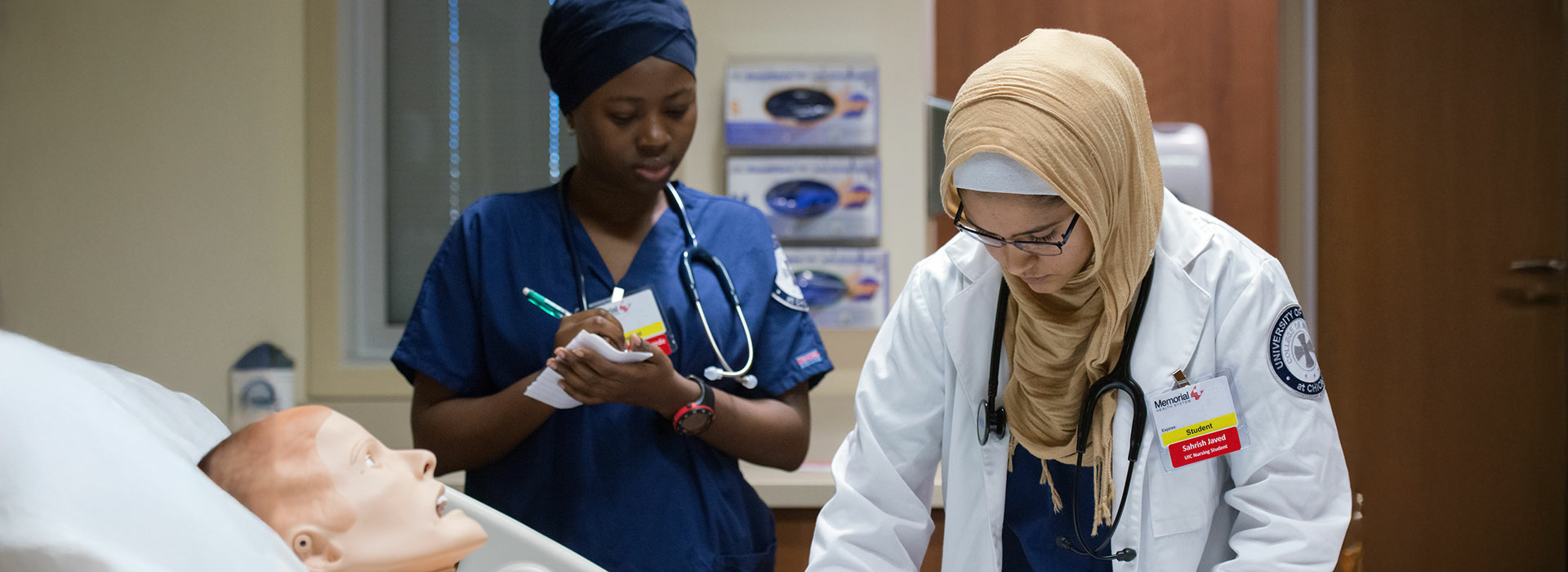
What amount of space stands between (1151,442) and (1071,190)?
11.9 inches

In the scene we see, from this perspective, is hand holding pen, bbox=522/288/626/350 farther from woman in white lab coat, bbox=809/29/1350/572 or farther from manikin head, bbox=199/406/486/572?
manikin head, bbox=199/406/486/572

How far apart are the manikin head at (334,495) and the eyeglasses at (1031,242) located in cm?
57

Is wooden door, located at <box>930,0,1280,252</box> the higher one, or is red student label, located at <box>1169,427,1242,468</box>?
wooden door, located at <box>930,0,1280,252</box>

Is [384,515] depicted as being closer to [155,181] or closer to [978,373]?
[978,373]

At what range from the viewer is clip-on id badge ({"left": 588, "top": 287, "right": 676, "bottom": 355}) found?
1369 mm

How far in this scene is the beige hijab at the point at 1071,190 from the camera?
40.0 inches

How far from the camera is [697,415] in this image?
52.2 inches

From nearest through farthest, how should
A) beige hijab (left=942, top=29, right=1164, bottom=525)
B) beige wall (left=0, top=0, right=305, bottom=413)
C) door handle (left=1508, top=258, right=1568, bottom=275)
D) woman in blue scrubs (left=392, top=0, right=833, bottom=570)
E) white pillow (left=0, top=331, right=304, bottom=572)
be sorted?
white pillow (left=0, top=331, right=304, bottom=572)
beige hijab (left=942, top=29, right=1164, bottom=525)
woman in blue scrubs (left=392, top=0, right=833, bottom=570)
beige wall (left=0, top=0, right=305, bottom=413)
door handle (left=1508, top=258, right=1568, bottom=275)

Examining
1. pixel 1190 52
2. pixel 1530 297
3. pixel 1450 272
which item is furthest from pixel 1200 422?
pixel 1530 297

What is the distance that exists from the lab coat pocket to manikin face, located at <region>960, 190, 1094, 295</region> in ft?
0.79

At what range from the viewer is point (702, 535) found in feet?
4.55

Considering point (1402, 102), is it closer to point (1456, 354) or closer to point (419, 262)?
point (1456, 354)

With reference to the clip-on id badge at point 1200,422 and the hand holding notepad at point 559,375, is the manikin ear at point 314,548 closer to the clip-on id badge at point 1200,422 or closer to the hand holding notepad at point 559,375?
the hand holding notepad at point 559,375

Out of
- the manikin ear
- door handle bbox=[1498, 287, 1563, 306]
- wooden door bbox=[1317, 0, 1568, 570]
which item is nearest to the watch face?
the manikin ear
